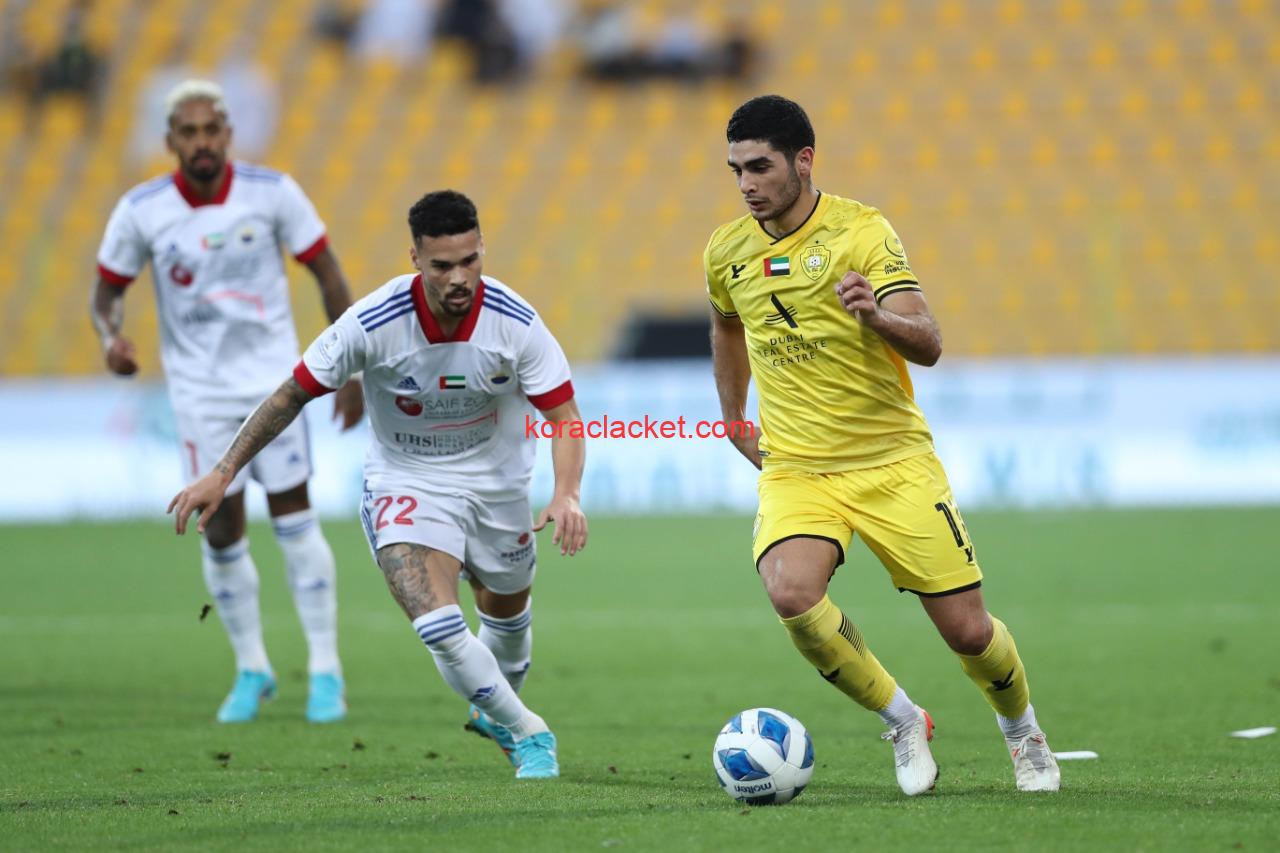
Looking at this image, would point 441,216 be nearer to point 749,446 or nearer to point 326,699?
point 749,446

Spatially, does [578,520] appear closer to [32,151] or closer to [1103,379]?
[1103,379]

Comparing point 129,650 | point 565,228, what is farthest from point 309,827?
point 565,228

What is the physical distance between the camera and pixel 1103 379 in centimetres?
1672

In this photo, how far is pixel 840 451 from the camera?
18.0ft

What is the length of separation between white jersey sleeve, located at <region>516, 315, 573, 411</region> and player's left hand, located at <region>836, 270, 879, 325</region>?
1336 millimetres

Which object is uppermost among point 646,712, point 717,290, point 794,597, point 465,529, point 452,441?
point 717,290

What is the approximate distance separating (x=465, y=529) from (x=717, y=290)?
1285 millimetres

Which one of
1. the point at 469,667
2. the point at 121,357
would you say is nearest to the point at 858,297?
the point at 469,667

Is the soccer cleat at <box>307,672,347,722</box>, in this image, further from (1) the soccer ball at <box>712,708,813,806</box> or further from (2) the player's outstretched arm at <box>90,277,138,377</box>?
(1) the soccer ball at <box>712,708,813,806</box>

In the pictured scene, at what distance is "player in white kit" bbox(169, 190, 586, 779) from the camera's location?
221 inches

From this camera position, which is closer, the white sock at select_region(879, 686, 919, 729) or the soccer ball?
the soccer ball

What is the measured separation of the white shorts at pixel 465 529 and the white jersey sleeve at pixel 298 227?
6.22 feet

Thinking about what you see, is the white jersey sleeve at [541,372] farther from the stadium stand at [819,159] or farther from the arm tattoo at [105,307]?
the stadium stand at [819,159]

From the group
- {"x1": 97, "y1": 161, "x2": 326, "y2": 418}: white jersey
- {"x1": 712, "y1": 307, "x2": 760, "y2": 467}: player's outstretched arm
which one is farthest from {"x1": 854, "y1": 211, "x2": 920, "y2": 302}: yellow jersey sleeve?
{"x1": 97, "y1": 161, "x2": 326, "y2": 418}: white jersey
